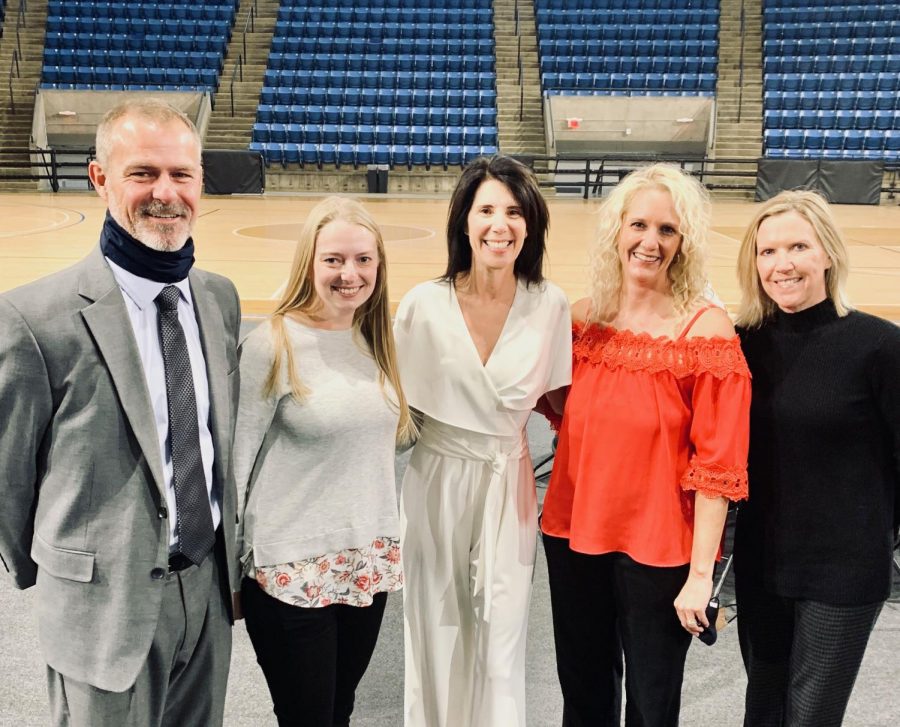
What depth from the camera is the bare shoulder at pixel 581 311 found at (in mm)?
1965

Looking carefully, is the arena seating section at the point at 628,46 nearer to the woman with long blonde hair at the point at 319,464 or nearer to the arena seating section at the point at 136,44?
the arena seating section at the point at 136,44

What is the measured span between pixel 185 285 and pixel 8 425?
39 centimetres

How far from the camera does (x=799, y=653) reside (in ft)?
5.76

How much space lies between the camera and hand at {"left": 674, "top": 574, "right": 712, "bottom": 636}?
67.1 inches

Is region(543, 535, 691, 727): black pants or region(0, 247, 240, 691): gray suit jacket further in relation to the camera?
region(543, 535, 691, 727): black pants

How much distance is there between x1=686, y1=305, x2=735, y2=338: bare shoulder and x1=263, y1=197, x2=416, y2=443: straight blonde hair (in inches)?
26.1

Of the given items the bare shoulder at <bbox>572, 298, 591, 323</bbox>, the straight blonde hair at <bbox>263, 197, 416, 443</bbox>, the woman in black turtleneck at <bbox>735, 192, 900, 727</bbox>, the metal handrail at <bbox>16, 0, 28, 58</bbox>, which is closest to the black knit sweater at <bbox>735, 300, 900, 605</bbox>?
the woman in black turtleneck at <bbox>735, 192, 900, 727</bbox>

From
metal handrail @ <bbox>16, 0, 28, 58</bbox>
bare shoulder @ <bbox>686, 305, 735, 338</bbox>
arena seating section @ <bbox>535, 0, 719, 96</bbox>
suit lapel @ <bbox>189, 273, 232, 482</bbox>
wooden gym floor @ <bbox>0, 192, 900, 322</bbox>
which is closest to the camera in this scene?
suit lapel @ <bbox>189, 273, 232, 482</bbox>

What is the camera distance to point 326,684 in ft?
5.61

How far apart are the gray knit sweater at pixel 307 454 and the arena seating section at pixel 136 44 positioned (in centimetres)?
1713

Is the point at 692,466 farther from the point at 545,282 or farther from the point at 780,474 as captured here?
the point at 545,282

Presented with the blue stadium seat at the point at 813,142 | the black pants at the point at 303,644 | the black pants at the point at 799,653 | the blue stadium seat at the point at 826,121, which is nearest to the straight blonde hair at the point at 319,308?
the black pants at the point at 303,644

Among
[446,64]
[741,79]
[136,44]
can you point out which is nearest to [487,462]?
[741,79]

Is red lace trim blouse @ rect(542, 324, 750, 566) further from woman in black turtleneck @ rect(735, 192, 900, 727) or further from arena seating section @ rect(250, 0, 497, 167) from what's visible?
arena seating section @ rect(250, 0, 497, 167)
